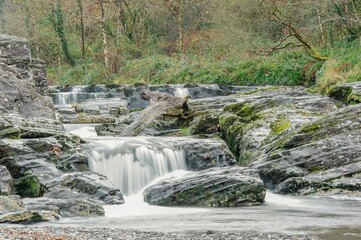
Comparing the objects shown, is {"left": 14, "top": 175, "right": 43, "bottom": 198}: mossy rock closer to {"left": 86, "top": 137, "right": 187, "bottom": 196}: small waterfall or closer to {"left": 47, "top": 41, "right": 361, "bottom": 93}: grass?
{"left": 86, "top": 137, "right": 187, "bottom": 196}: small waterfall

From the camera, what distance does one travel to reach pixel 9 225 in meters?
9.84

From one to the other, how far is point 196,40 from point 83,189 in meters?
31.5

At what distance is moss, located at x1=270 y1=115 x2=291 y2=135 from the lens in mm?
16831

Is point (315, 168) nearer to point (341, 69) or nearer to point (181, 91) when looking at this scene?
point (341, 69)

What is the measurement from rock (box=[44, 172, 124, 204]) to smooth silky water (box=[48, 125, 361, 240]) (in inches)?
14.8

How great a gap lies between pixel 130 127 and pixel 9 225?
9947 mm

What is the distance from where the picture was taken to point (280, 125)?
17.2 metres

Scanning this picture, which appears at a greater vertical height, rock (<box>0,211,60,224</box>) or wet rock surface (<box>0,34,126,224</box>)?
wet rock surface (<box>0,34,126,224</box>)

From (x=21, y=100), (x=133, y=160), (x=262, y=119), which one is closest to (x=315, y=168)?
(x=262, y=119)

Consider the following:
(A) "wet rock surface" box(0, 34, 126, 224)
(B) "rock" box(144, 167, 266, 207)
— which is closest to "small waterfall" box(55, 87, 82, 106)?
(A) "wet rock surface" box(0, 34, 126, 224)

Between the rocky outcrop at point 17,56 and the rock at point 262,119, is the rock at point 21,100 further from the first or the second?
the rock at point 262,119

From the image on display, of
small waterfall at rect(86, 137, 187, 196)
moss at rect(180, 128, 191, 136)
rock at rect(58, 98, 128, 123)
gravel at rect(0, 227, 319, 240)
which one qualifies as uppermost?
rock at rect(58, 98, 128, 123)

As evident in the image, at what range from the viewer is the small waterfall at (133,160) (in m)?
15.6

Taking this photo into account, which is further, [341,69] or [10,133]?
[341,69]
